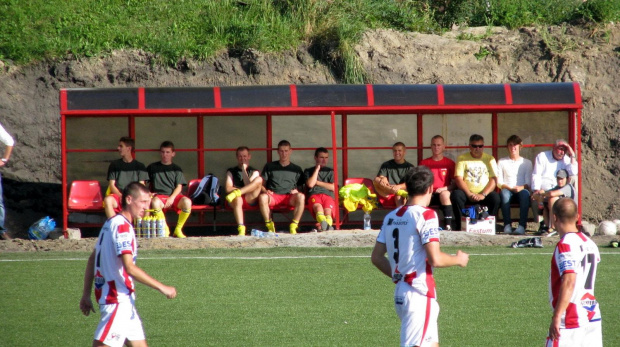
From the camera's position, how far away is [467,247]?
1155 centimetres

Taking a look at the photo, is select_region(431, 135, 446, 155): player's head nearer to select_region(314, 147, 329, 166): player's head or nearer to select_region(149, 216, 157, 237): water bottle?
select_region(314, 147, 329, 166): player's head

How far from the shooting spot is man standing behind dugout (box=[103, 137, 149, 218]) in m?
13.0

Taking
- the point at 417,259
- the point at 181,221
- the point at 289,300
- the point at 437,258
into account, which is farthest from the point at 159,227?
the point at 437,258

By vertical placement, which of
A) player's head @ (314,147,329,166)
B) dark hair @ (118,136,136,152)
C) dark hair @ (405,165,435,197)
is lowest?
dark hair @ (405,165,435,197)

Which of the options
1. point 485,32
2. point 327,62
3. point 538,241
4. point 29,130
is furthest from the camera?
point 485,32

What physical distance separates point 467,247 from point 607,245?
2.15 meters

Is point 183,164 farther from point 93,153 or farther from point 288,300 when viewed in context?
point 288,300

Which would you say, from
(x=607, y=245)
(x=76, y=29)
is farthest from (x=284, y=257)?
(x=76, y=29)

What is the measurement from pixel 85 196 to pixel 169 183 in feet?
4.81

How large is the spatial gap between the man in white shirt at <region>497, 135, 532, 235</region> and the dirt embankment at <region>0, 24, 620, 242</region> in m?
3.39

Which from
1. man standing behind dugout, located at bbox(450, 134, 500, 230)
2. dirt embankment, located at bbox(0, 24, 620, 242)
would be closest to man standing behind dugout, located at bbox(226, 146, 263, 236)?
man standing behind dugout, located at bbox(450, 134, 500, 230)

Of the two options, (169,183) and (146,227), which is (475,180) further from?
(146,227)

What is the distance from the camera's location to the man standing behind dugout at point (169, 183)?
12930mm

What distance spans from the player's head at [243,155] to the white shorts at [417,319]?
881 cm
